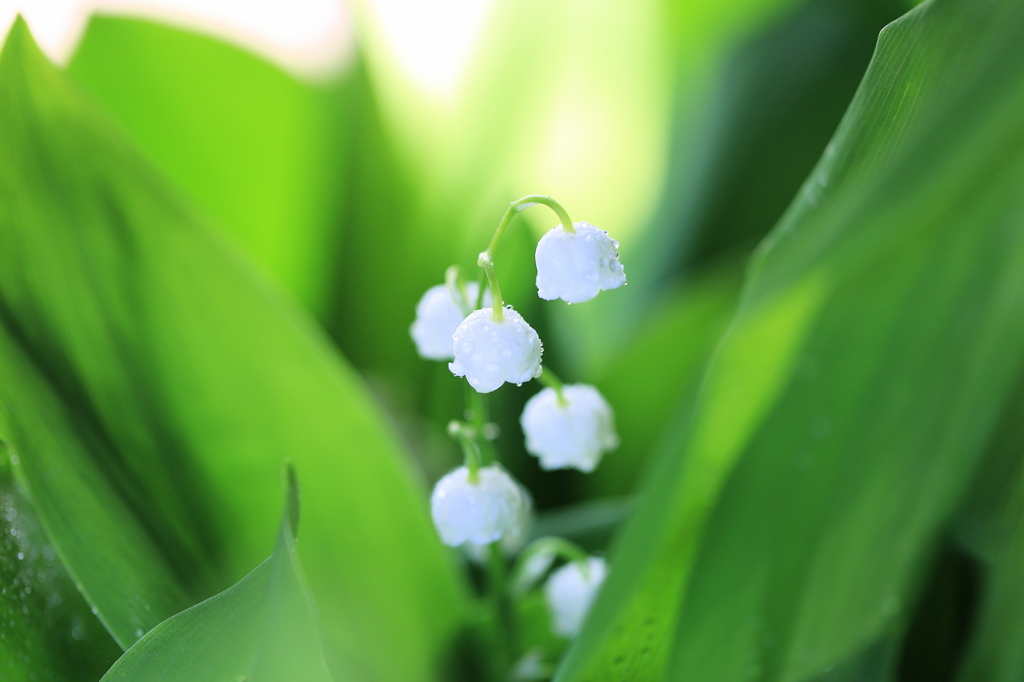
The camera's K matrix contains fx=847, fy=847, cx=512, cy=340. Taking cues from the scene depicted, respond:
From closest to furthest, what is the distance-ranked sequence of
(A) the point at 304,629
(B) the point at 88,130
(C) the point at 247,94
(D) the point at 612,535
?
(A) the point at 304,629 → (B) the point at 88,130 → (D) the point at 612,535 → (C) the point at 247,94

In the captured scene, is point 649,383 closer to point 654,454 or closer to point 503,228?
point 654,454

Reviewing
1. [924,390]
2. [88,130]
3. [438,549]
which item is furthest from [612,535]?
[88,130]

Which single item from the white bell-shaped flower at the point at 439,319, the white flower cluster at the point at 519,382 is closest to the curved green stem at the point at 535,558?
the white flower cluster at the point at 519,382

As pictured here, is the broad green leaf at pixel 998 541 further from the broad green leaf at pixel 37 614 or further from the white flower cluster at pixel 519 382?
the broad green leaf at pixel 37 614

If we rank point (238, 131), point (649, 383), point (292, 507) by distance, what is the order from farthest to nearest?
point (238, 131) < point (649, 383) < point (292, 507)

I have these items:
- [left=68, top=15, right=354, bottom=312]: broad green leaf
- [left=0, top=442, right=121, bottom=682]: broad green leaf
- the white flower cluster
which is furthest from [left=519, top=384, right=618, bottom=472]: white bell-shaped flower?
[left=68, top=15, right=354, bottom=312]: broad green leaf

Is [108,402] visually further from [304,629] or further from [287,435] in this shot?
[304,629]

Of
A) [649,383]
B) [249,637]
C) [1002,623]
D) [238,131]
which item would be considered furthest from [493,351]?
[238,131]
